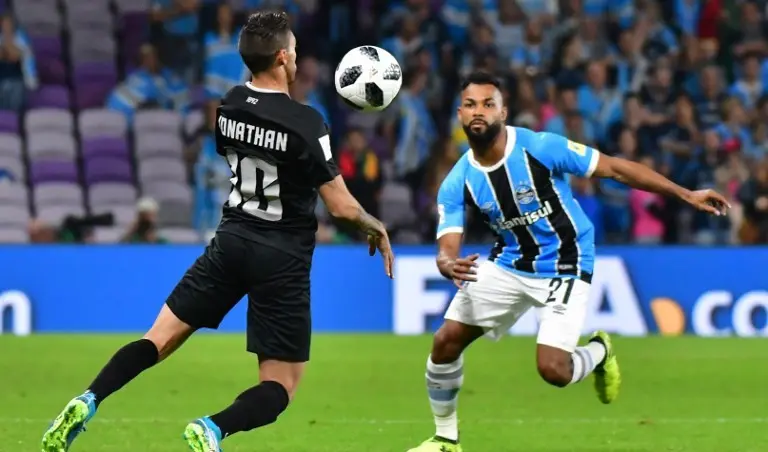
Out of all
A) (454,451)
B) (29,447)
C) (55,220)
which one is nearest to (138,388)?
(29,447)

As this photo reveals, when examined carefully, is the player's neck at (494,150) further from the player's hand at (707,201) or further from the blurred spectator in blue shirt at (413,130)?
the blurred spectator in blue shirt at (413,130)

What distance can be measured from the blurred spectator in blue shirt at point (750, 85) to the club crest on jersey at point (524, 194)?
10638 mm

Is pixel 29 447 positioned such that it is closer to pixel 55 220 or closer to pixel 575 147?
pixel 575 147

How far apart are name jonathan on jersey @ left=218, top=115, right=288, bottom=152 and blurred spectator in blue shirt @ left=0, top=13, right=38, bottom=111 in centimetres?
1154

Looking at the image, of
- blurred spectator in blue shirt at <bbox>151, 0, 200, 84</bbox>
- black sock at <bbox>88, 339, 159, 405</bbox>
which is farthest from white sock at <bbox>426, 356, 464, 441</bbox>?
blurred spectator in blue shirt at <bbox>151, 0, 200, 84</bbox>

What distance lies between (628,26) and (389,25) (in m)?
3.14

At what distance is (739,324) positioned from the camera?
551 inches

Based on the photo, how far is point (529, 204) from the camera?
740 centimetres

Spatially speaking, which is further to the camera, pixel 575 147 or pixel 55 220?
pixel 55 220

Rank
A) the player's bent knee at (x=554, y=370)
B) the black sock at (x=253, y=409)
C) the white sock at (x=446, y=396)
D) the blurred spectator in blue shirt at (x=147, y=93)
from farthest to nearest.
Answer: the blurred spectator in blue shirt at (x=147, y=93) → the white sock at (x=446, y=396) → the player's bent knee at (x=554, y=370) → the black sock at (x=253, y=409)

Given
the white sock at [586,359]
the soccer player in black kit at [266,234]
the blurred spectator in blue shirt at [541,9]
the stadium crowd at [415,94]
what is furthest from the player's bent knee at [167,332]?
the blurred spectator in blue shirt at [541,9]

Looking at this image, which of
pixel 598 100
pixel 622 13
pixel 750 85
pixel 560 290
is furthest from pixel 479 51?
pixel 560 290

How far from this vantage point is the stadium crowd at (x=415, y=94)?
15.8 meters

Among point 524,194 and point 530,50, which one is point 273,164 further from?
point 530,50
